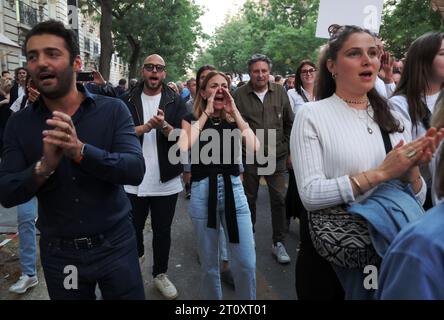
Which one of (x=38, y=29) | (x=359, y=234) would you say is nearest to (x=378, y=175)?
(x=359, y=234)

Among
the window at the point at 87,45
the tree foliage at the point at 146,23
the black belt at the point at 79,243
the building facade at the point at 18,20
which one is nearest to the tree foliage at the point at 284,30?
the tree foliage at the point at 146,23

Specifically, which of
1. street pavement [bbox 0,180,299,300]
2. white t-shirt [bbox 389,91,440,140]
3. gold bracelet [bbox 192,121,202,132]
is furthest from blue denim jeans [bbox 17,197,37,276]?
white t-shirt [bbox 389,91,440,140]

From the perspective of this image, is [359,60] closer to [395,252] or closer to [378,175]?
[378,175]

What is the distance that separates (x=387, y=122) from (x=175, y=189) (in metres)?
2.16

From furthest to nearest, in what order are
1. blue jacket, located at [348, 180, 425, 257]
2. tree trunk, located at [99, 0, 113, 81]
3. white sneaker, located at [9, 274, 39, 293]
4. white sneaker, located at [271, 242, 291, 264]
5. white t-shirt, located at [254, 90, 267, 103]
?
1. tree trunk, located at [99, 0, 113, 81]
2. white t-shirt, located at [254, 90, 267, 103]
3. white sneaker, located at [271, 242, 291, 264]
4. white sneaker, located at [9, 274, 39, 293]
5. blue jacket, located at [348, 180, 425, 257]

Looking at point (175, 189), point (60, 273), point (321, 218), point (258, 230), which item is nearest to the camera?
point (321, 218)

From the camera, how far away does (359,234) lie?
5.80ft

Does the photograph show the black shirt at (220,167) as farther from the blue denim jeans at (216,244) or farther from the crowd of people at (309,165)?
A: the crowd of people at (309,165)

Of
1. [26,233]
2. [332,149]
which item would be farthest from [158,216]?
[332,149]

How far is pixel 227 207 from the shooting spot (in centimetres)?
293

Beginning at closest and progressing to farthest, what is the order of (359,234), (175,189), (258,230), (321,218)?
(359,234)
(321,218)
(175,189)
(258,230)

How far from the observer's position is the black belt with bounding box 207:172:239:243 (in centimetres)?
291

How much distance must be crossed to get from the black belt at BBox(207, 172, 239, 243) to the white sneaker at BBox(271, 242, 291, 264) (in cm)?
154

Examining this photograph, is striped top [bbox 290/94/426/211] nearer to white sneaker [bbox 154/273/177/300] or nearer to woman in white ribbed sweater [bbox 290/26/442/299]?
woman in white ribbed sweater [bbox 290/26/442/299]
